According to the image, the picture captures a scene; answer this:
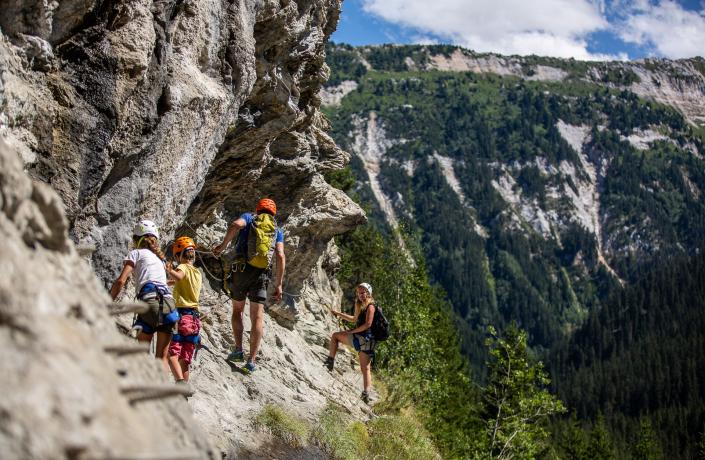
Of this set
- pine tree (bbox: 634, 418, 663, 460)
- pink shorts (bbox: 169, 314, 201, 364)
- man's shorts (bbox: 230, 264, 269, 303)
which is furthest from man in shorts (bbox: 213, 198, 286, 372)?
pine tree (bbox: 634, 418, 663, 460)

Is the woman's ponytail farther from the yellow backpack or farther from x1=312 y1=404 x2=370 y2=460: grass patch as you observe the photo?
x1=312 y1=404 x2=370 y2=460: grass patch

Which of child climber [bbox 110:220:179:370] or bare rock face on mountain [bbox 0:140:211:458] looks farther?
child climber [bbox 110:220:179:370]

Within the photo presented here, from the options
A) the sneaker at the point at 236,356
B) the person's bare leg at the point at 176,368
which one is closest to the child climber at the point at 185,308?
the person's bare leg at the point at 176,368

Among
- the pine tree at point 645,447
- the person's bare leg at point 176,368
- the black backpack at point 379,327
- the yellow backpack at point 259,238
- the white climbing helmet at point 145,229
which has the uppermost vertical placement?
the pine tree at point 645,447

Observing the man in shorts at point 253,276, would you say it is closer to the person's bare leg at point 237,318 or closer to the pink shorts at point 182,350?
the person's bare leg at point 237,318

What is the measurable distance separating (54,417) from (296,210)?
16.4m

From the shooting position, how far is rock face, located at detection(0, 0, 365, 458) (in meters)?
3.72

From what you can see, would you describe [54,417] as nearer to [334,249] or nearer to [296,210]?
[296,210]

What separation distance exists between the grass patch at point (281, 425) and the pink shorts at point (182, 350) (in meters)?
2.04

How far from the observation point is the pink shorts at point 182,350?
970cm

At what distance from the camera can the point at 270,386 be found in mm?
13203

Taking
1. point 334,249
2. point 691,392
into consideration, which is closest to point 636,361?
point 691,392

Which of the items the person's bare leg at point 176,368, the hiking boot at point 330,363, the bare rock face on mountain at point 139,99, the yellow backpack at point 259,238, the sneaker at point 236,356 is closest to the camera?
the bare rock face on mountain at point 139,99

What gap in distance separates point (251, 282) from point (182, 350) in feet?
7.22
